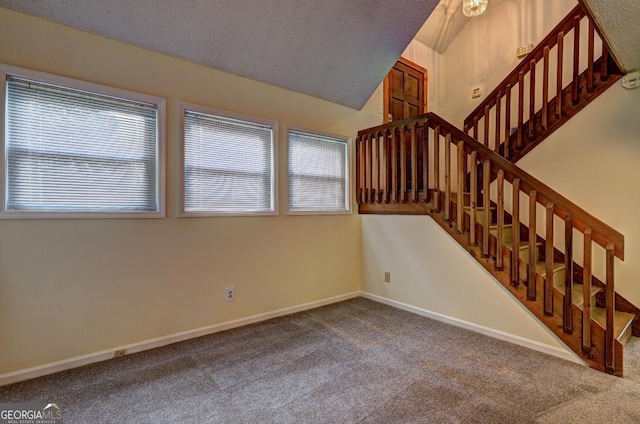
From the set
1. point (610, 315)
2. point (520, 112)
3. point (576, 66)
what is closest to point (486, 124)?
point (520, 112)

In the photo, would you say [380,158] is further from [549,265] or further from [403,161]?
[549,265]

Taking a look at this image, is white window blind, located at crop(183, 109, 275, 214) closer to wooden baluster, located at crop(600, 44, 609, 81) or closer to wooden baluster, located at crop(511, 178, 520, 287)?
wooden baluster, located at crop(511, 178, 520, 287)

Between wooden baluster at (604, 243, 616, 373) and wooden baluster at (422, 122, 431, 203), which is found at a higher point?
wooden baluster at (422, 122, 431, 203)

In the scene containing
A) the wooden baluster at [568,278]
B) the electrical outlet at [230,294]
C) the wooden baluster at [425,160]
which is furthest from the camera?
the wooden baluster at [425,160]

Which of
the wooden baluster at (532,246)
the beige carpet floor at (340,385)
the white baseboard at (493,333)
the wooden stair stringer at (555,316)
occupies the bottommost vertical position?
the beige carpet floor at (340,385)

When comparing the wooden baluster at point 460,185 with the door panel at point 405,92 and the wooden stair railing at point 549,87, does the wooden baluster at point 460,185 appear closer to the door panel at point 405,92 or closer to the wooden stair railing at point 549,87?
the wooden stair railing at point 549,87

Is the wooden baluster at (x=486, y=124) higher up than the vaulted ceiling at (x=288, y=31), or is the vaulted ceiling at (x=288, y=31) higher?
the vaulted ceiling at (x=288, y=31)

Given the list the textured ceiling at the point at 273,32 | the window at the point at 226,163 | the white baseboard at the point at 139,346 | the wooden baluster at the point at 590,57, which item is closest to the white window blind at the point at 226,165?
the window at the point at 226,163

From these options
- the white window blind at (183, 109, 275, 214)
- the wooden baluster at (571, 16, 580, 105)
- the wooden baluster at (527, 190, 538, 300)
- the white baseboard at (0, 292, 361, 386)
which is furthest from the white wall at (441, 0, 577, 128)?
the white baseboard at (0, 292, 361, 386)

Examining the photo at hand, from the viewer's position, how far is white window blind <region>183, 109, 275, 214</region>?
2.74 metres

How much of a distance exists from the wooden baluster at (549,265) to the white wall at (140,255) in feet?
7.07

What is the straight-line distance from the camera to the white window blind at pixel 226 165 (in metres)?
2.74

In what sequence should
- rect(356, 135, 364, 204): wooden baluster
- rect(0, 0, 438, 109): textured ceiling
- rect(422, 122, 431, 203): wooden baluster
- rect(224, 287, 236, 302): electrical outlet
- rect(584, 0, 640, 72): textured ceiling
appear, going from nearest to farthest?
rect(584, 0, 640, 72): textured ceiling < rect(0, 0, 438, 109): textured ceiling < rect(224, 287, 236, 302): electrical outlet < rect(422, 122, 431, 203): wooden baluster < rect(356, 135, 364, 204): wooden baluster

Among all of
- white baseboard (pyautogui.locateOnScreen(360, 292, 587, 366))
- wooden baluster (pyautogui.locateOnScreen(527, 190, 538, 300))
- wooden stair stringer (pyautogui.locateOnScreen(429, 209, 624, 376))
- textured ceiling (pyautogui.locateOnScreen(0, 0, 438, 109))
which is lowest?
white baseboard (pyautogui.locateOnScreen(360, 292, 587, 366))
